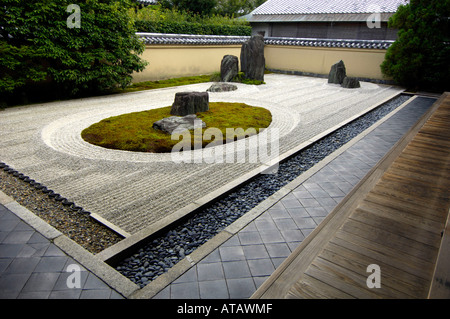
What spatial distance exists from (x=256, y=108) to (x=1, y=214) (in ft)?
23.5

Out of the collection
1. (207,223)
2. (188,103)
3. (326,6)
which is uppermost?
(326,6)

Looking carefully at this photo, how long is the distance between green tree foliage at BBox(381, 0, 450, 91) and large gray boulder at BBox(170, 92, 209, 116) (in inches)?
393

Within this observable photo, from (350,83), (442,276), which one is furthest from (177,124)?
(350,83)

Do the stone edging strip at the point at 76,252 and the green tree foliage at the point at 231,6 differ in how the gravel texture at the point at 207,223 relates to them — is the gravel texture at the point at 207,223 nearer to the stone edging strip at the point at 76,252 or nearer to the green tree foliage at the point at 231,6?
the stone edging strip at the point at 76,252

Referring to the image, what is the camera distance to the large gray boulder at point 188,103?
7.97 meters

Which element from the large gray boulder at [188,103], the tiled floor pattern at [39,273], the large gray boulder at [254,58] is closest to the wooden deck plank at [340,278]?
the tiled floor pattern at [39,273]

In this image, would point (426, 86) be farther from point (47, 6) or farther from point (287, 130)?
point (47, 6)

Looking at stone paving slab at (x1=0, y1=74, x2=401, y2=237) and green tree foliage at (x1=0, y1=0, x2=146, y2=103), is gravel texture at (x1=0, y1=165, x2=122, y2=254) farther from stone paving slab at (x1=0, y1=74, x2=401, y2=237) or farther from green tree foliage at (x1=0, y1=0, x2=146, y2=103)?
green tree foliage at (x1=0, y1=0, x2=146, y2=103)

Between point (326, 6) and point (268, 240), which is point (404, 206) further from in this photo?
point (326, 6)

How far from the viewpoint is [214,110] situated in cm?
874

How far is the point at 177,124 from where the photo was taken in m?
6.78

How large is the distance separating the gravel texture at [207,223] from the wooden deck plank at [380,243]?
4.50ft

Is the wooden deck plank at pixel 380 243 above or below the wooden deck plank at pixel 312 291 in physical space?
above

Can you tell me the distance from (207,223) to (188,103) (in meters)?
5.02
